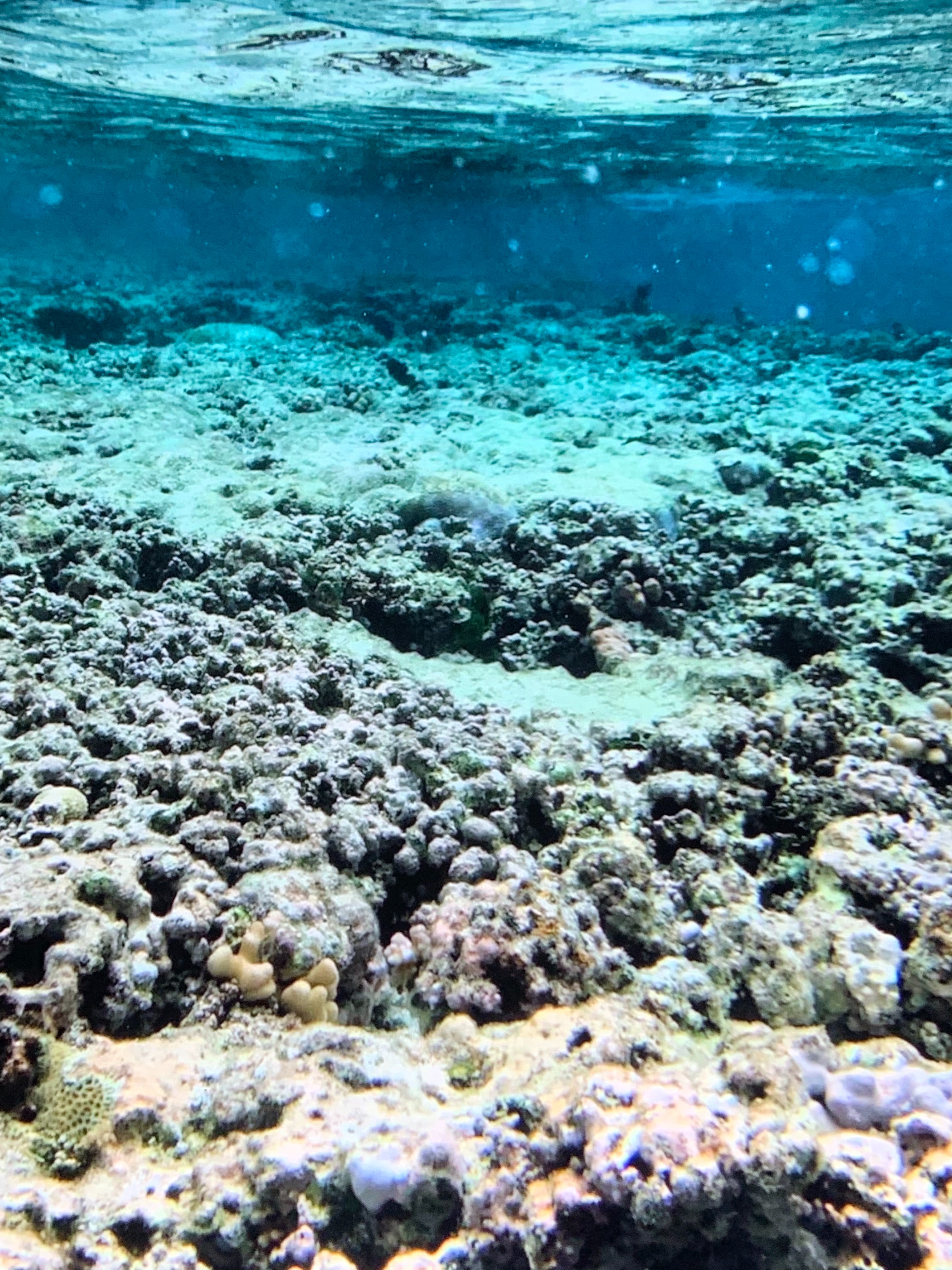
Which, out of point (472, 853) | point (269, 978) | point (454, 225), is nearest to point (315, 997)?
point (269, 978)

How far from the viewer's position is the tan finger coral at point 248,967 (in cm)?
295

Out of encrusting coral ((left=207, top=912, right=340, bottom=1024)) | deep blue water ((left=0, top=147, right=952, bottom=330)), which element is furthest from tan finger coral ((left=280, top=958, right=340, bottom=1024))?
deep blue water ((left=0, top=147, right=952, bottom=330))

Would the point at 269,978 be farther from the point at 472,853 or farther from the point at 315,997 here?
the point at 472,853

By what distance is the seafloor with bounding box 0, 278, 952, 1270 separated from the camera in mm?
2141

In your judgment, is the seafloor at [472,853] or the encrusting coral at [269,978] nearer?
the seafloor at [472,853]

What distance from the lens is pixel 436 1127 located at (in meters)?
2.28

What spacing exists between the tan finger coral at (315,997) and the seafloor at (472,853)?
20 millimetres

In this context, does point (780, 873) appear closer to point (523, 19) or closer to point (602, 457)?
point (602, 457)

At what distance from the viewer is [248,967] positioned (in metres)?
2.98

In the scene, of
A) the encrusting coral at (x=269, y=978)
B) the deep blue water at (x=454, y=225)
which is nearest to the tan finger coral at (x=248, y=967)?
the encrusting coral at (x=269, y=978)

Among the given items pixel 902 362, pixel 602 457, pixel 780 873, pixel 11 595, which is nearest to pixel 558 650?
pixel 780 873

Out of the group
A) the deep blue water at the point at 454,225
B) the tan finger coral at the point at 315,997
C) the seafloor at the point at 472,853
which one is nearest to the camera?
the seafloor at the point at 472,853

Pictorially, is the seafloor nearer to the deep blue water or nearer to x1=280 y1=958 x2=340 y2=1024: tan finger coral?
x1=280 y1=958 x2=340 y2=1024: tan finger coral

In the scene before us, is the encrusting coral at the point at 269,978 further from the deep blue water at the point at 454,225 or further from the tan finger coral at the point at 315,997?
the deep blue water at the point at 454,225
